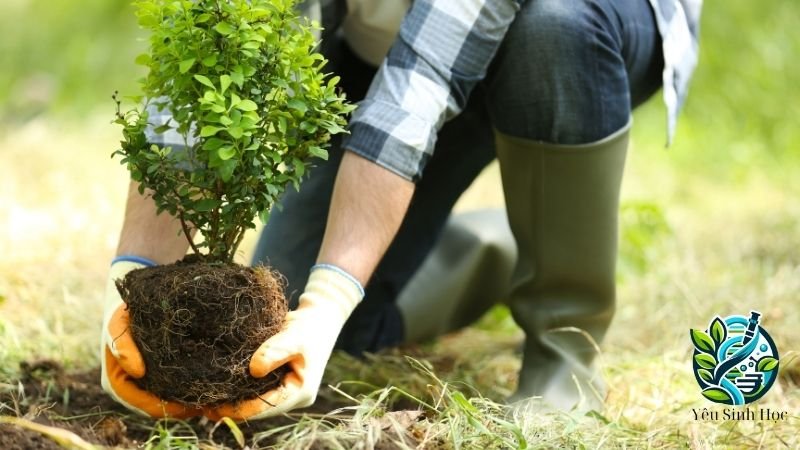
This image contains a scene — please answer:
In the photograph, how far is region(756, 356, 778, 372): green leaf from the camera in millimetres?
1912

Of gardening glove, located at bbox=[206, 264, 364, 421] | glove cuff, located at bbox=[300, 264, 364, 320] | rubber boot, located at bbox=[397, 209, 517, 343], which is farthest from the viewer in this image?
rubber boot, located at bbox=[397, 209, 517, 343]

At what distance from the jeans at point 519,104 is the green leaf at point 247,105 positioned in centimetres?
59

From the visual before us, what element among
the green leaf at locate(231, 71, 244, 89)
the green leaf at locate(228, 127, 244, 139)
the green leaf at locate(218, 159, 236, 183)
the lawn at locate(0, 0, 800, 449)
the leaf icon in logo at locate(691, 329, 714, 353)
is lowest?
the lawn at locate(0, 0, 800, 449)

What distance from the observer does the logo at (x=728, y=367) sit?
1.88 m

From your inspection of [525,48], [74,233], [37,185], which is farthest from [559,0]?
[37,185]

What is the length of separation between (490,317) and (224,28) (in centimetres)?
165

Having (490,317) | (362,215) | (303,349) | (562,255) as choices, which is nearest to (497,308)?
(490,317)

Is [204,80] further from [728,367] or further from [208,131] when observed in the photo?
[728,367]

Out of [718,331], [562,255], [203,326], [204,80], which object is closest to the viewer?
[204,80]

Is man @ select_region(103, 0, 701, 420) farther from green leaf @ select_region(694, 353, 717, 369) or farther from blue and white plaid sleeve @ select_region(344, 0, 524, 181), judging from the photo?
green leaf @ select_region(694, 353, 717, 369)

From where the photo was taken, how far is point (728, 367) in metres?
1.88

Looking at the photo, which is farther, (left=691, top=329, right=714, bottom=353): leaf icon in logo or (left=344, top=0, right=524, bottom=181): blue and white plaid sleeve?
(left=691, top=329, right=714, bottom=353): leaf icon in logo

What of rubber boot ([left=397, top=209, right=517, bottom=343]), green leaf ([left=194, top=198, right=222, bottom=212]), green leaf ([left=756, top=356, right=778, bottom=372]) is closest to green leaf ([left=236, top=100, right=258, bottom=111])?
green leaf ([left=194, top=198, right=222, bottom=212])

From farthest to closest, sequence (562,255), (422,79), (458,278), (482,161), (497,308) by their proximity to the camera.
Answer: (497,308) → (458,278) → (482,161) → (562,255) → (422,79)
